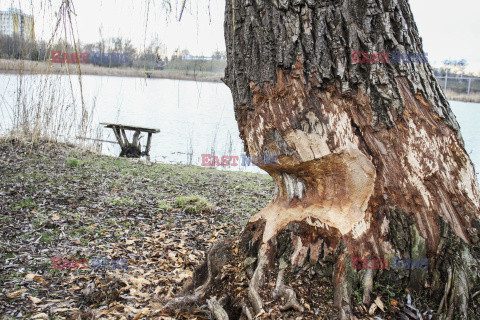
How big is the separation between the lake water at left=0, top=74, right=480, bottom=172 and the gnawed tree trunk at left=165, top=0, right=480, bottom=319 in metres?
3.77

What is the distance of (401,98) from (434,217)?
1.97ft

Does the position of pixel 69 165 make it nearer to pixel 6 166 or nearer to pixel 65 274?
pixel 6 166

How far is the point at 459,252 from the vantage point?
1.65m

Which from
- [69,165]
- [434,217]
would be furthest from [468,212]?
[69,165]

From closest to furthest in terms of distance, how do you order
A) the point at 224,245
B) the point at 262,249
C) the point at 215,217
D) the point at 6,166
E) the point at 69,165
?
the point at 262,249 < the point at 224,245 < the point at 215,217 < the point at 6,166 < the point at 69,165

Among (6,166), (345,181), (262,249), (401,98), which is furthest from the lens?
(6,166)

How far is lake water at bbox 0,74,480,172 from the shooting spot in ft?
21.5

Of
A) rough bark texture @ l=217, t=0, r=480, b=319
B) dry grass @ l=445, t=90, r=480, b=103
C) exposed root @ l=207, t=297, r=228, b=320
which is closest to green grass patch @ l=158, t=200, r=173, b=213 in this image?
exposed root @ l=207, t=297, r=228, b=320

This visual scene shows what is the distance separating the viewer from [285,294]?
1701 mm

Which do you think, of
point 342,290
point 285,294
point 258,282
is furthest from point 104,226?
point 342,290

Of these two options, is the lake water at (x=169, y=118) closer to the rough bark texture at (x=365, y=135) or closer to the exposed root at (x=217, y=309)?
the rough bark texture at (x=365, y=135)

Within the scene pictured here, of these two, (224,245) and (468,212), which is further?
(224,245)

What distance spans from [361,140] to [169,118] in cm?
1120

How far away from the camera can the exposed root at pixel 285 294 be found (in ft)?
5.37
